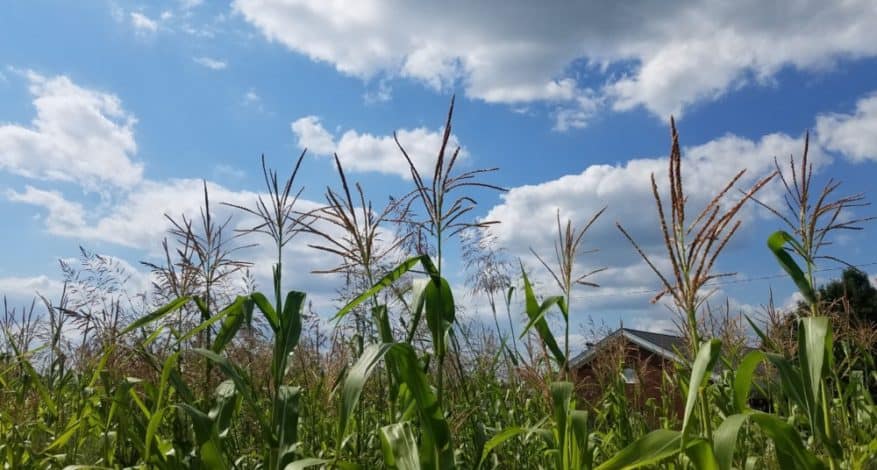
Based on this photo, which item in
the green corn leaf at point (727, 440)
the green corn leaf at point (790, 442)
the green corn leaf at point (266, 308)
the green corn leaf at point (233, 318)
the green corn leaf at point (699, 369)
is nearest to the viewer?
the green corn leaf at point (699, 369)

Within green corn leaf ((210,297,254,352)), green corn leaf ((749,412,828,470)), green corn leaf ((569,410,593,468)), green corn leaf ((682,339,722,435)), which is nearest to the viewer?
green corn leaf ((682,339,722,435))

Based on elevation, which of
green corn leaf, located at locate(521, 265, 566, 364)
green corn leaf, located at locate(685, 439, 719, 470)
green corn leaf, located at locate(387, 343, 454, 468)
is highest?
green corn leaf, located at locate(521, 265, 566, 364)

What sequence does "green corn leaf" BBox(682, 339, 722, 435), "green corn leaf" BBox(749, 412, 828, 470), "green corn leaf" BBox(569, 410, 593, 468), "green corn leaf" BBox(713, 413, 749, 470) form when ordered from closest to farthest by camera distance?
"green corn leaf" BBox(682, 339, 722, 435) < "green corn leaf" BBox(713, 413, 749, 470) < "green corn leaf" BBox(749, 412, 828, 470) < "green corn leaf" BBox(569, 410, 593, 468)

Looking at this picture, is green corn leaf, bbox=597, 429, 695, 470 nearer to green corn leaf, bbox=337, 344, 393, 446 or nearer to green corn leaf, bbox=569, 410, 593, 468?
green corn leaf, bbox=569, 410, 593, 468

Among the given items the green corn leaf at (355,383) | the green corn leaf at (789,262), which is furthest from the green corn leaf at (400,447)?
the green corn leaf at (789,262)

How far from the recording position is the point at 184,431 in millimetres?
2893

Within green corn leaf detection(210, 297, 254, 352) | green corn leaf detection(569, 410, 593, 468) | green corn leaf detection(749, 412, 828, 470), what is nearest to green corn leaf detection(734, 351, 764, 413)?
green corn leaf detection(749, 412, 828, 470)

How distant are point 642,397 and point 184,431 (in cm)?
286

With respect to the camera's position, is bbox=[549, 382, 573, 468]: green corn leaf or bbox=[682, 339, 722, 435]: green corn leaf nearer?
bbox=[682, 339, 722, 435]: green corn leaf

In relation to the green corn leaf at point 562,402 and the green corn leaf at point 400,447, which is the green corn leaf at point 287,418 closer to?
the green corn leaf at point 400,447

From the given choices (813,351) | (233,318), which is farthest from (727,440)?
(233,318)

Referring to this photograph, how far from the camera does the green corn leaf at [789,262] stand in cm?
224

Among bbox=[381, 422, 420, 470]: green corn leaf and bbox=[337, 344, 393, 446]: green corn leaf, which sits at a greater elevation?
bbox=[337, 344, 393, 446]: green corn leaf

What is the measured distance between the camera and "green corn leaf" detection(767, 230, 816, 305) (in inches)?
88.1
